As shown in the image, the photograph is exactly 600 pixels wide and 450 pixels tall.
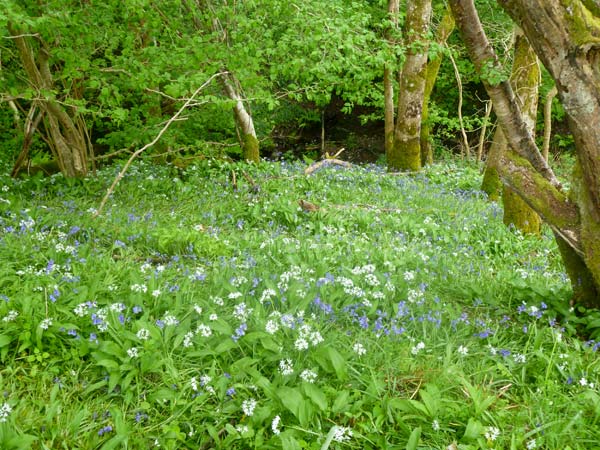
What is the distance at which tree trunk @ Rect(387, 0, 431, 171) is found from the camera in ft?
32.4

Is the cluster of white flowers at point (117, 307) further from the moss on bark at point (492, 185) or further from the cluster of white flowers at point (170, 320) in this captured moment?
the moss on bark at point (492, 185)

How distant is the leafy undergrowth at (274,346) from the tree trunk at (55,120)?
8.33 ft

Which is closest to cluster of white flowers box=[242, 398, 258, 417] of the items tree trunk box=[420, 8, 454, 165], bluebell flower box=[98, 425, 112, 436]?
bluebell flower box=[98, 425, 112, 436]

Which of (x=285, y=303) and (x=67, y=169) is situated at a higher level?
(x=285, y=303)

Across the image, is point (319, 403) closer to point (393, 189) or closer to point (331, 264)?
point (331, 264)

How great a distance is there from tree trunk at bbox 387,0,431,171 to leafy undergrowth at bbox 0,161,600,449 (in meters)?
5.37

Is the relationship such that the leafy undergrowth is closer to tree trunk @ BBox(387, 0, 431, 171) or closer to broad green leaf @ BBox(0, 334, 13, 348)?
broad green leaf @ BBox(0, 334, 13, 348)

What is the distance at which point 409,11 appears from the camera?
9992 millimetres

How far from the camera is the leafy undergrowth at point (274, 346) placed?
2604mm

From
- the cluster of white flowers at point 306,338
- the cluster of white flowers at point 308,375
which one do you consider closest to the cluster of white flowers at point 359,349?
the cluster of white flowers at point 306,338

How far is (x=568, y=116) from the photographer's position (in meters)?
3.26

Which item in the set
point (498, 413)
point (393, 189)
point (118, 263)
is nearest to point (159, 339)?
point (118, 263)

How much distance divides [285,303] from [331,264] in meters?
1.18

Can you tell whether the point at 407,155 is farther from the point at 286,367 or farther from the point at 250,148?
the point at 286,367
